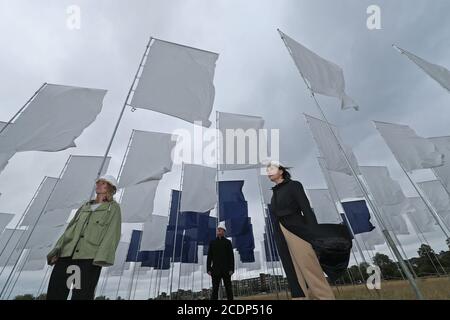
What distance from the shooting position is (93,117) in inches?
271

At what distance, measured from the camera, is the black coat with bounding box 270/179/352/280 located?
126 inches

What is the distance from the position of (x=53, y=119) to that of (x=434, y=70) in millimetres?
9841

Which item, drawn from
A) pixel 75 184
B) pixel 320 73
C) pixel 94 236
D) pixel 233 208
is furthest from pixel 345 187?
pixel 94 236

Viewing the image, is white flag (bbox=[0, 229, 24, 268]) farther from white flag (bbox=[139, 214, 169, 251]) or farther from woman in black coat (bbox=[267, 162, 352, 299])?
woman in black coat (bbox=[267, 162, 352, 299])

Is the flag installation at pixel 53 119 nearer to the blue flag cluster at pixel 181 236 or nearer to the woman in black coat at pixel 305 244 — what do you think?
the woman in black coat at pixel 305 244

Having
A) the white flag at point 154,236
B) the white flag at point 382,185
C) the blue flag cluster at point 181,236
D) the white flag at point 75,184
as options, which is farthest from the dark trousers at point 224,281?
the white flag at point 382,185

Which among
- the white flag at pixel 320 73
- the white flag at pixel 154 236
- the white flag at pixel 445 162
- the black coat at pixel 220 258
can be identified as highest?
the white flag at pixel 445 162

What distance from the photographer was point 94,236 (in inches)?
119

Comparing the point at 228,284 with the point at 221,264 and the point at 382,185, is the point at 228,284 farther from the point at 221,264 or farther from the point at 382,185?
the point at 382,185

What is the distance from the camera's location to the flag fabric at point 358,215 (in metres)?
12.5

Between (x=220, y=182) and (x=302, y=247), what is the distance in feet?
27.0

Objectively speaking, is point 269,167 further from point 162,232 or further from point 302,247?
point 162,232

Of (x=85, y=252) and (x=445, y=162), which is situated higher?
(x=445, y=162)

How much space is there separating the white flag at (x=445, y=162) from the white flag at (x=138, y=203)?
13.1 metres
